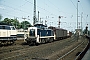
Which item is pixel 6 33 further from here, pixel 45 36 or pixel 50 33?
pixel 50 33

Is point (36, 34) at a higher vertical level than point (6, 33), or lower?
lower

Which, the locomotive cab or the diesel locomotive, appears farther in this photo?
the locomotive cab

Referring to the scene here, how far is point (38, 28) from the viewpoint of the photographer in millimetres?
25188

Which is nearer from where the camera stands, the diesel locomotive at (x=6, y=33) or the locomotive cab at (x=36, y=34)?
the diesel locomotive at (x=6, y=33)

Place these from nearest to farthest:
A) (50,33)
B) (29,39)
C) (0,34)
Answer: (0,34), (29,39), (50,33)

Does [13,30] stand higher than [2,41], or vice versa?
[13,30]

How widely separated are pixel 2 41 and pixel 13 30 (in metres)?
3.45

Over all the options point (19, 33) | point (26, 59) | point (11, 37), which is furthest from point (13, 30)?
point (19, 33)

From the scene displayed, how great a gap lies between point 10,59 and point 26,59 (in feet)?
4.26

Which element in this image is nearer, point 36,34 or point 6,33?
point 6,33

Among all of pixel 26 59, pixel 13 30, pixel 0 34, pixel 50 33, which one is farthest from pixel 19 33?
pixel 26 59

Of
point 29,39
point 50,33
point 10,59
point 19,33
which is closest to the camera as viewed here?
point 10,59

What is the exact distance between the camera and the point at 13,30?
82.7ft

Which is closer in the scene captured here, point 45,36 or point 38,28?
point 38,28
